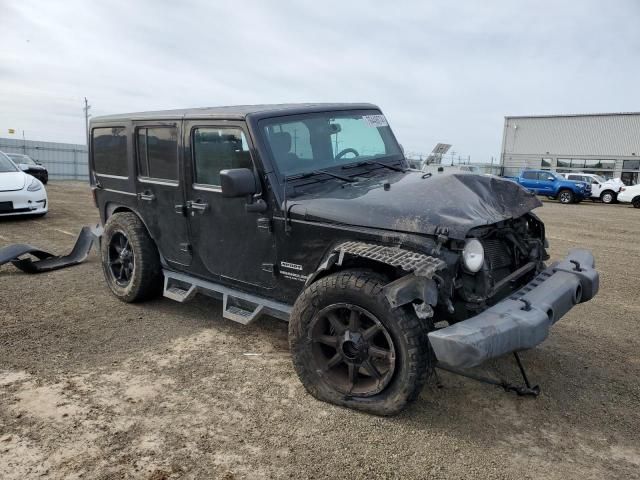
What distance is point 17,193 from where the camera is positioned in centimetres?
1000

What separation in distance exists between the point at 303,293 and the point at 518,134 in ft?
148

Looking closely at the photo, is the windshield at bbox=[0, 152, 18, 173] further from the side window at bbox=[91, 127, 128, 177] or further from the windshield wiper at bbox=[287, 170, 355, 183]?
the windshield wiper at bbox=[287, 170, 355, 183]

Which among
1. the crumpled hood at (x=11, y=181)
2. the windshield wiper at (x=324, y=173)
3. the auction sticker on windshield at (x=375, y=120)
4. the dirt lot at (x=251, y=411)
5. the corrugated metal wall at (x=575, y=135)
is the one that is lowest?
the dirt lot at (x=251, y=411)

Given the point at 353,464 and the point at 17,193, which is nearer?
the point at 353,464

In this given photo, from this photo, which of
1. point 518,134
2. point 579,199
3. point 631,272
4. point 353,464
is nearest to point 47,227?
point 353,464

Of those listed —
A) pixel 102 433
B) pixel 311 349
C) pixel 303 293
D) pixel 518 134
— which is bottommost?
pixel 102 433

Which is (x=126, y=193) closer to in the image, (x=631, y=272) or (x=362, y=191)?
(x=362, y=191)

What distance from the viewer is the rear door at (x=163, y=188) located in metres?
4.54

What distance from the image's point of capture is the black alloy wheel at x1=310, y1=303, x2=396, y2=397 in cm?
310

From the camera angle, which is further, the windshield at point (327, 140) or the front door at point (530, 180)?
the front door at point (530, 180)

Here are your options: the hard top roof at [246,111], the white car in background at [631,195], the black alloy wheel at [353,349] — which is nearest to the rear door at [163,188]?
the hard top roof at [246,111]

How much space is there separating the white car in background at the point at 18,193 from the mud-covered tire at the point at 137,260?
5869 mm

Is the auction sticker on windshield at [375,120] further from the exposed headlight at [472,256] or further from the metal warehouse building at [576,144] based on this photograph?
the metal warehouse building at [576,144]

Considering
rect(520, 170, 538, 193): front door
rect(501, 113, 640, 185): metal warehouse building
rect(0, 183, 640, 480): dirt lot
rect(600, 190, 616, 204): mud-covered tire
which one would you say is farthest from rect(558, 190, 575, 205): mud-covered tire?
rect(0, 183, 640, 480): dirt lot
